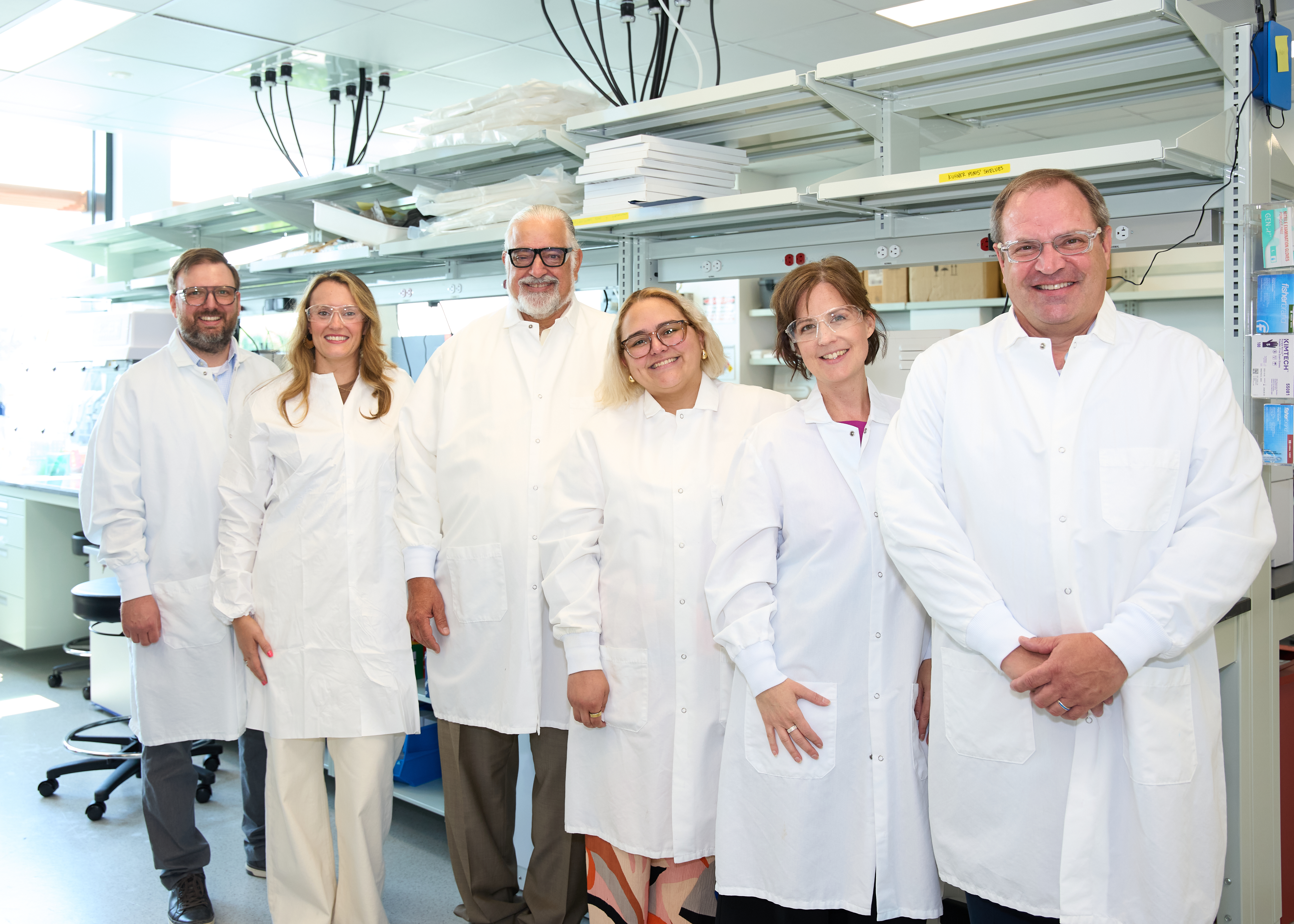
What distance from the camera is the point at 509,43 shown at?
4297mm

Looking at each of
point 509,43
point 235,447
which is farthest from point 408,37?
point 235,447

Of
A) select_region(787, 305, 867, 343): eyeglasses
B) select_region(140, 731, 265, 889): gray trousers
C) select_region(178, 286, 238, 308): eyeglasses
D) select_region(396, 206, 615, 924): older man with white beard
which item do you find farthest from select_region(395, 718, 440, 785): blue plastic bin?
select_region(787, 305, 867, 343): eyeglasses

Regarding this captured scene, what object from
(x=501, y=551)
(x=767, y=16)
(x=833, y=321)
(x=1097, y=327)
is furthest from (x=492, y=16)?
(x=1097, y=327)

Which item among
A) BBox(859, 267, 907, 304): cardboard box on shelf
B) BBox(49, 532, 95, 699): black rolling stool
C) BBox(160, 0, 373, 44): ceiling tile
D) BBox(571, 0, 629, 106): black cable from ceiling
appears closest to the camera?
BBox(571, 0, 629, 106): black cable from ceiling

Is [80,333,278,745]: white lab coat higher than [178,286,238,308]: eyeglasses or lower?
lower

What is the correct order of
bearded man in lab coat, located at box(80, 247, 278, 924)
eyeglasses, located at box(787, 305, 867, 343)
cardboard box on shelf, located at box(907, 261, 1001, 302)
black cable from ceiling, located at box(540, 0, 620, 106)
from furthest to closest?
cardboard box on shelf, located at box(907, 261, 1001, 302) → black cable from ceiling, located at box(540, 0, 620, 106) → bearded man in lab coat, located at box(80, 247, 278, 924) → eyeglasses, located at box(787, 305, 867, 343)

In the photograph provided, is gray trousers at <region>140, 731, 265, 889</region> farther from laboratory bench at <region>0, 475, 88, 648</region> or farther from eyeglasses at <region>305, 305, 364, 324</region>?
laboratory bench at <region>0, 475, 88, 648</region>

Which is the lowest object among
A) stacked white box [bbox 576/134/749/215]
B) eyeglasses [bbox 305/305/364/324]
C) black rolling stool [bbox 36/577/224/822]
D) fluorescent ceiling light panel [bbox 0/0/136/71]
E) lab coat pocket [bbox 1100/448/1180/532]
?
black rolling stool [bbox 36/577/224/822]

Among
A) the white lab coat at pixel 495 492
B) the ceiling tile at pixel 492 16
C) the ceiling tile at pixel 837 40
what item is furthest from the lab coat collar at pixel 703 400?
the ceiling tile at pixel 837 40

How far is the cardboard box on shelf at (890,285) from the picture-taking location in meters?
6.24

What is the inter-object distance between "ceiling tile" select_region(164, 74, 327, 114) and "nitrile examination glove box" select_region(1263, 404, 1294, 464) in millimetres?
4435

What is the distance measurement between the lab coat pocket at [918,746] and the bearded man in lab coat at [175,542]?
1714 millimetres

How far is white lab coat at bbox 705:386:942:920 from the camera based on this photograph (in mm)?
1702

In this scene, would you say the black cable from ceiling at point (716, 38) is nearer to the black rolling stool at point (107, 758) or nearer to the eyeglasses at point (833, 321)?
the eyeglasses at point (833, 321)
